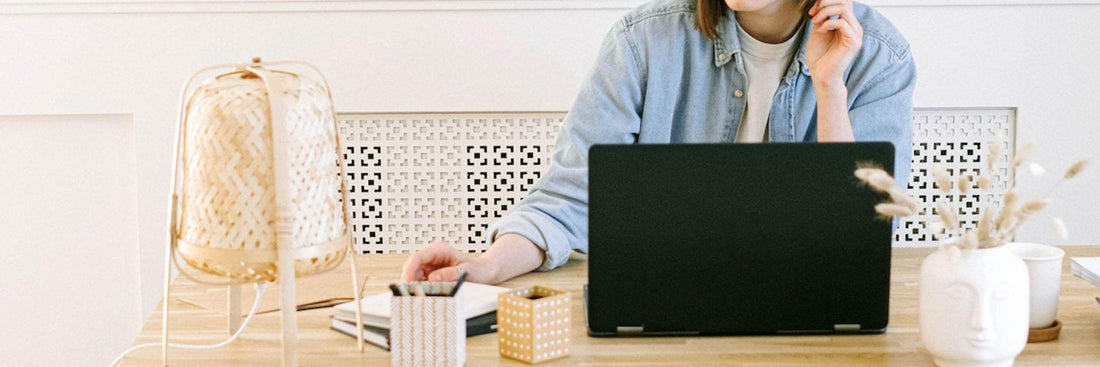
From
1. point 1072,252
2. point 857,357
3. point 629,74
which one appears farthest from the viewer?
point 629,74

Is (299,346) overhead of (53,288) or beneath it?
overhead

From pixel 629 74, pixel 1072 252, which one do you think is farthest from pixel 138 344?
pixel 1072 252

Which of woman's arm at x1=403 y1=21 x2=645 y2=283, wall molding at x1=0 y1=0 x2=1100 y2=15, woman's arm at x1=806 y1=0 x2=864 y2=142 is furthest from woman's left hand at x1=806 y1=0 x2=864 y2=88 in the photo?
wall molding at x1=0 y1=0 x2=1100 y2=15

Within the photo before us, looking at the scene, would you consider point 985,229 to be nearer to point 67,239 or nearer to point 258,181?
point 258,181

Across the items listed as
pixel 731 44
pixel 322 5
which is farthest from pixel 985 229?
pixel 322 5

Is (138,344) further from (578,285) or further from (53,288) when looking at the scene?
(53,288)

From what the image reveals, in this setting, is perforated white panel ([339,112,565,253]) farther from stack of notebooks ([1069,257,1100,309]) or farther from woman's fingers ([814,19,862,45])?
stack of notebooks ([1069,257,1100,309])

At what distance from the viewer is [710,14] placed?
6.01ft

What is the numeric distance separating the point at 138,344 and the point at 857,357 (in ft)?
2.65

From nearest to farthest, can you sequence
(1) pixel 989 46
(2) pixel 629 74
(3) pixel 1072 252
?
(3) pixel 1072 252, (2) pixel 629 74, (1) pixel 989 46

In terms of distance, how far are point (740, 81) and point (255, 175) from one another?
41.3 inches

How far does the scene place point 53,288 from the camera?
2.77 metres

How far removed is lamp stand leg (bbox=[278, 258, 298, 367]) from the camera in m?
1.06

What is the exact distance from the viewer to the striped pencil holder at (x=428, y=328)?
1.10 metres
